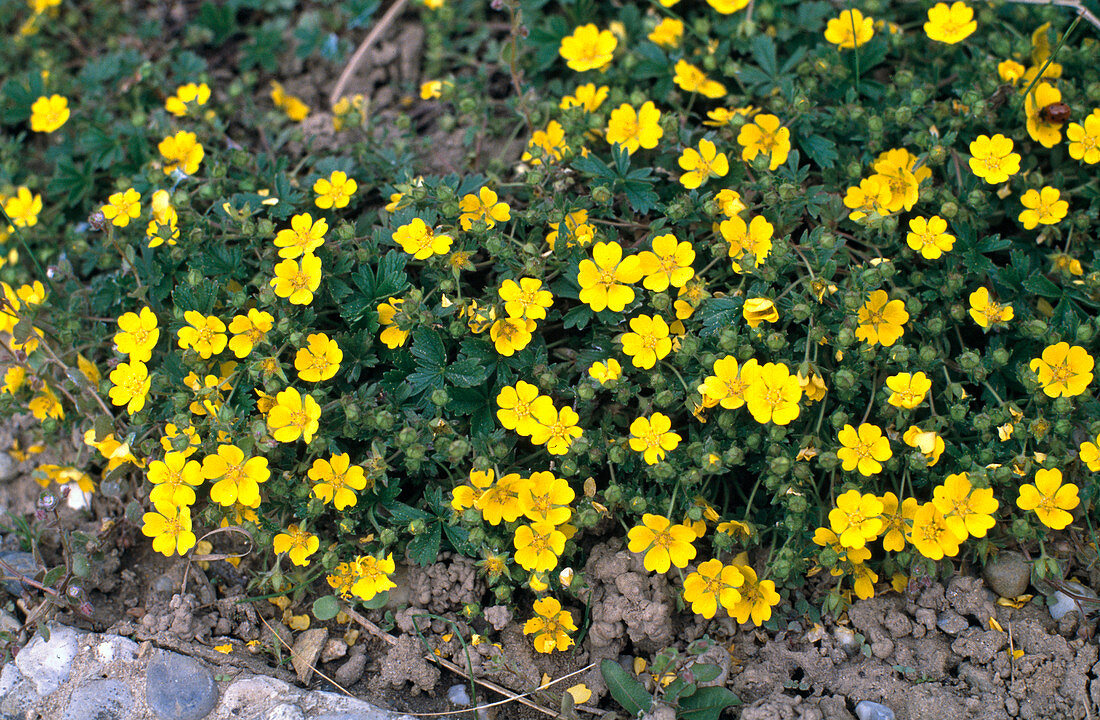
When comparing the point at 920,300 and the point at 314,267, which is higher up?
the point at 314,267

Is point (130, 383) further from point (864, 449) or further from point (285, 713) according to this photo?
point (864, 449)

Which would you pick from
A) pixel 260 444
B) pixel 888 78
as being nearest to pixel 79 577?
pixel 260 444

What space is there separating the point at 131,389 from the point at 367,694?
128cm

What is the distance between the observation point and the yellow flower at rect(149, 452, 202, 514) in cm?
264

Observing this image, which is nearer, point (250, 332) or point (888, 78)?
point (250, 332)

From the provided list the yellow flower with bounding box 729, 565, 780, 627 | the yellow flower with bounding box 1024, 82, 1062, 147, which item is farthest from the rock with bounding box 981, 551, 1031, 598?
the yellow flower with bounding box 1024, 82, 1062, 147

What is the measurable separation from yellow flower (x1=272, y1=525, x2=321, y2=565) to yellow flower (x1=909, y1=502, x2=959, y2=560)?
185 cm

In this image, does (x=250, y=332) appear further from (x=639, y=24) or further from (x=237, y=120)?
(x=639, y=24)

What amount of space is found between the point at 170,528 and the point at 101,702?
1.82ft

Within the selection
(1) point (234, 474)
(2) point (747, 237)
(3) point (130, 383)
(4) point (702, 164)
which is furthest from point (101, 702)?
(4) point (702, 164)

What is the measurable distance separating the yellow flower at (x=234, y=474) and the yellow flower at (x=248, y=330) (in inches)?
13.3

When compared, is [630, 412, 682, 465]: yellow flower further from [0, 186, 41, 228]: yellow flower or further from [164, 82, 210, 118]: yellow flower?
[0, 186, 41, 228]: yellow flower

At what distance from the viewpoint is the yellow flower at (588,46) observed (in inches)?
141

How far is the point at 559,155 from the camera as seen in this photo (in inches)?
128
